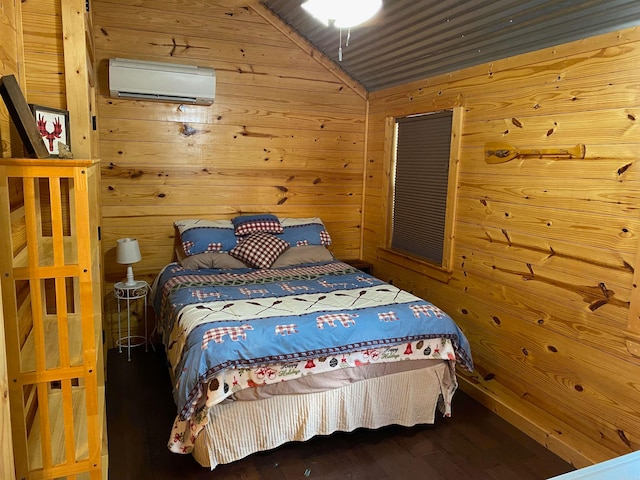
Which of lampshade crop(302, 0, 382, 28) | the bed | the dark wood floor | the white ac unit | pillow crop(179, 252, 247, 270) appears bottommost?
the dark wood floor

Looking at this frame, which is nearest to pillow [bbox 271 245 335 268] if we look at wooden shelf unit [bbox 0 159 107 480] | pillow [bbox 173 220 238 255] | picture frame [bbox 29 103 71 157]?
pillow [bbox 173 220 238 255]

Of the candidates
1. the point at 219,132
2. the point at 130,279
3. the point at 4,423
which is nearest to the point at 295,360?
the point at 4,423

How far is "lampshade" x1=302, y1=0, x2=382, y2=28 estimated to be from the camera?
84.7 inches

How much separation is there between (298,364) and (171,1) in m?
2.91

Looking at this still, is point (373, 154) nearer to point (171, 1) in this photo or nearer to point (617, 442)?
point (171, 1)

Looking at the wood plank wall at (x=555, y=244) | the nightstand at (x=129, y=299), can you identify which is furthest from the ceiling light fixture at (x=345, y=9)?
the nightstand at (x=129, y=299)

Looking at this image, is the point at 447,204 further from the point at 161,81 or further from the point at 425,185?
the point at 161,81

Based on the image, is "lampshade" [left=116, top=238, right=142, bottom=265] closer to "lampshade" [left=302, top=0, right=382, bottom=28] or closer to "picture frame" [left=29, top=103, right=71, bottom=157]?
"picture frame" [left=29, top=103, right=71, bottom=157]

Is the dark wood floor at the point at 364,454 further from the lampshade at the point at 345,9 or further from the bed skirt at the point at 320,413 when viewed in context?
the lampshade at the point at 345,9

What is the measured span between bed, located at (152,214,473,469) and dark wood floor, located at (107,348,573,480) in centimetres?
9

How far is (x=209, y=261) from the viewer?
348 cm

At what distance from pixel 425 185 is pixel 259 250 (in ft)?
4.47

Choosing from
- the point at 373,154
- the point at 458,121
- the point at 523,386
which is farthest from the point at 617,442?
the point at 373,154

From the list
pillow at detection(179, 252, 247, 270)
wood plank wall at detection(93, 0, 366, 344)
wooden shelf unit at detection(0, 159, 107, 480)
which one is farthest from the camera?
wood plank wall at detection(93, 0, 366, 344)
